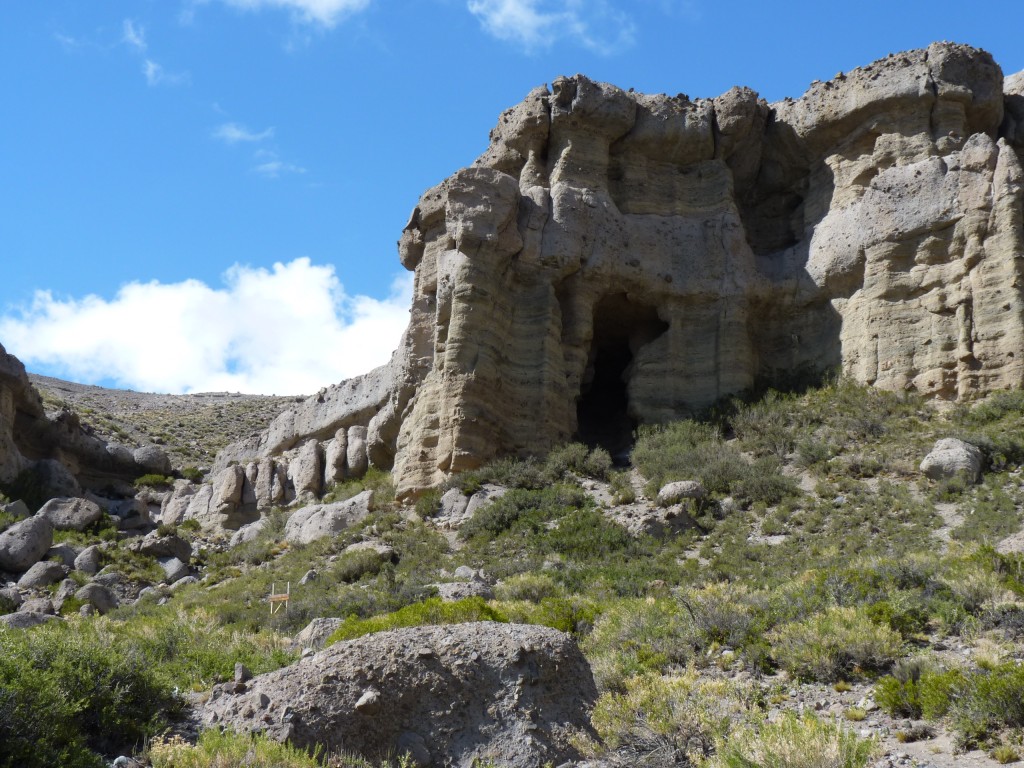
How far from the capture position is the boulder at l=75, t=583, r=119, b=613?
683 inches

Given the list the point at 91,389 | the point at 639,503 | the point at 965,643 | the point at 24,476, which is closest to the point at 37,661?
the point at 965,643

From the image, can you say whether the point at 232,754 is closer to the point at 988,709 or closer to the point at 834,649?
the point at 988,709

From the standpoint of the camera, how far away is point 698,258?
27484mm

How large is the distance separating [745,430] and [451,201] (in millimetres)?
9095

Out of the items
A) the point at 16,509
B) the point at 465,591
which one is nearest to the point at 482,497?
the point at 465,591

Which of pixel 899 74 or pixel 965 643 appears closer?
pixel 965 643

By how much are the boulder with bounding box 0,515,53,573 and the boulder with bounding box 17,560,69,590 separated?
0.44 m

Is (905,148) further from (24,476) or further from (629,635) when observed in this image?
(24,476)

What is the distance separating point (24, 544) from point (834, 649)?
53.5 ft

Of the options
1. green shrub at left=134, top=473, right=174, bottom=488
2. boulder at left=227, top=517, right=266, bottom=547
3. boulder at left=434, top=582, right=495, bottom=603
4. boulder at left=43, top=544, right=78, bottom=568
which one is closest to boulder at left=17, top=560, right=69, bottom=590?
boulder at left=43, top=544, right=78, bottom=568

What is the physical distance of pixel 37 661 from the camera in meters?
7.91

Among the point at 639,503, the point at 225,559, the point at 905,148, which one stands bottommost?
the point at 225,559

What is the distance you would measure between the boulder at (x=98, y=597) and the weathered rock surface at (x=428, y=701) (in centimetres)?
1083

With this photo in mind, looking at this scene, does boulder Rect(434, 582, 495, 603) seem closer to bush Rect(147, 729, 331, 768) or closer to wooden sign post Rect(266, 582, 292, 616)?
wooden sign post Rect(266, 582, 292, 616)
